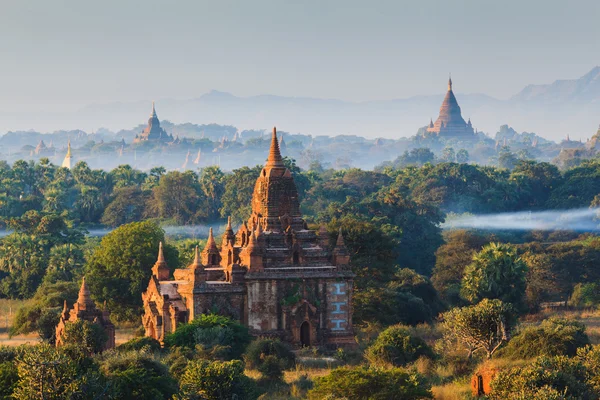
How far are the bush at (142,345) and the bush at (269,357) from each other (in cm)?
377

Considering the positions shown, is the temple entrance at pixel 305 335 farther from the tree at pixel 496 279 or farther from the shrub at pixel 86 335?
the tree at pixel 496 279

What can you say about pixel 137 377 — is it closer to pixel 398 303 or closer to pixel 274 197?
pixel 274 197

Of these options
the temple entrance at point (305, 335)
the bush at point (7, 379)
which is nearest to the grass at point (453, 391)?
the temple entrance at point (305, 335)

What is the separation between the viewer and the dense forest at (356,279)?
3972 cm

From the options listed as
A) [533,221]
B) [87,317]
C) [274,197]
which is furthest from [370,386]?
[533,221]

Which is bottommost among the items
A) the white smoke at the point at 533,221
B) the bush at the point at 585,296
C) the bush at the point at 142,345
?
the bush at the point at 585,296

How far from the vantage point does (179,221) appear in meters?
118

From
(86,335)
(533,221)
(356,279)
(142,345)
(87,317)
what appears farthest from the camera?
(533,221)

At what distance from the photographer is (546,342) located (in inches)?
1839

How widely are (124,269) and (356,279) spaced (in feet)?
40.2

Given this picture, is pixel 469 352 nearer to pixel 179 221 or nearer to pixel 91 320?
pixel 91 320

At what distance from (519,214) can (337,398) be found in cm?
9294

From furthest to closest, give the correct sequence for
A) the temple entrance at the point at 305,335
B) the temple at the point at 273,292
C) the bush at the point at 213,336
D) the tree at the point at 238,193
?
the tree at the point at 238,193 < the temple entrance at the point at 305,335 < the temple at the point at 273,292 < the bush at the point at 213,336

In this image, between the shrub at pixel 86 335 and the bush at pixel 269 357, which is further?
the shrub at pixel 86 335
